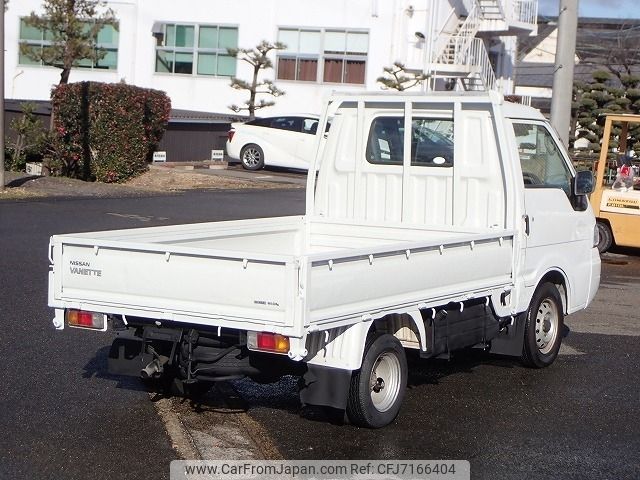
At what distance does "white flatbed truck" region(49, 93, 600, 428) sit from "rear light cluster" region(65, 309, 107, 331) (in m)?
0.01

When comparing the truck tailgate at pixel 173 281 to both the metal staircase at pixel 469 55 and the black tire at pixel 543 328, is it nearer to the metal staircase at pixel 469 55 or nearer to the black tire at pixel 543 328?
the black tire at pixel 543 328

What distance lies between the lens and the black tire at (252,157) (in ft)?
95.5

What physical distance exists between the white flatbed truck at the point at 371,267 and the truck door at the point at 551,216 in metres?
0.02

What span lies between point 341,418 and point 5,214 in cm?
1181

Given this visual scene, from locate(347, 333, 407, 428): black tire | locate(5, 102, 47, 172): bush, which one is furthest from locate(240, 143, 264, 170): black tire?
locate(347, 333, 407, 428): black tire

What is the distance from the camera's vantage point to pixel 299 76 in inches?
1444

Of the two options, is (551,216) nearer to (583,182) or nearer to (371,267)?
(583,182)

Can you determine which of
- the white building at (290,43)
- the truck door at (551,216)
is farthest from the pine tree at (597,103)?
the truck door at (551,216)

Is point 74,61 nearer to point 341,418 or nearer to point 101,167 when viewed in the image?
point 101,167

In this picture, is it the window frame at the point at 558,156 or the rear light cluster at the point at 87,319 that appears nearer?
the rear light cluster at the point at 87,319

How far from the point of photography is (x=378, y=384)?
707cm

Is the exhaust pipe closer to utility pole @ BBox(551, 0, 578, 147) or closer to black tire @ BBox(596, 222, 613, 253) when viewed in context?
black tire @ BBox(596, 222, 613, 253)

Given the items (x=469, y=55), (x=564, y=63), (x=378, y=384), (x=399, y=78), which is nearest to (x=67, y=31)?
(x=564, y=63)

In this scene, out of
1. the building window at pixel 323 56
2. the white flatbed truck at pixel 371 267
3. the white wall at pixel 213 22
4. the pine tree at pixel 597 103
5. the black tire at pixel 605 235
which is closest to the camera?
the white flatbed truck at pixel 371 267
